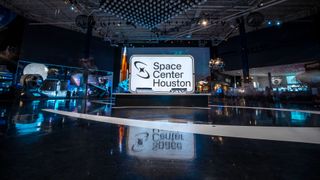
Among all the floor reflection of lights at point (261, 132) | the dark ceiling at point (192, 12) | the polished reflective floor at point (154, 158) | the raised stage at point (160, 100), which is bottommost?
the polished reflective floor at point (154, 158)

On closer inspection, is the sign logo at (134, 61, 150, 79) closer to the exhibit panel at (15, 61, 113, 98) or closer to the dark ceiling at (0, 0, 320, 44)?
the dark ceiling at (0, 0, 320, 44)

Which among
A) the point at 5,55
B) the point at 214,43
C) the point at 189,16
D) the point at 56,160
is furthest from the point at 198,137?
the point at 214,43

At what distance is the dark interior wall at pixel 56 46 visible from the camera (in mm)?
9430

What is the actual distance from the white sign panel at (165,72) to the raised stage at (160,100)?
102cm

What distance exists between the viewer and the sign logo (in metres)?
3.26

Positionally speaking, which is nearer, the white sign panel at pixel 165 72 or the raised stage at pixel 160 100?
the white sign panel at pixel 165 72

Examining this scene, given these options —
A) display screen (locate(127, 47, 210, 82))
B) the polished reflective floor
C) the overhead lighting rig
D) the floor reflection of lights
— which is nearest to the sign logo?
the overhead lighting rig

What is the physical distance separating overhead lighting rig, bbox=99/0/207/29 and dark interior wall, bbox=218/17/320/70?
11336 mm

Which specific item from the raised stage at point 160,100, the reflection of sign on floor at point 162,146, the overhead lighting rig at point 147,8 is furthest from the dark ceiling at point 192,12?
the reflection of sign on floor at point 162,146

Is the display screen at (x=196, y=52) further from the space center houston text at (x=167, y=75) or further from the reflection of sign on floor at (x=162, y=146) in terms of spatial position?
the reflection of sign on floor at (x=162, y=146)

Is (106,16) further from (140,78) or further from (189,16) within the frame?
(140,78)

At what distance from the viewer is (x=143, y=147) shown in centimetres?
105

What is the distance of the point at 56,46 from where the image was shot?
10664 mm

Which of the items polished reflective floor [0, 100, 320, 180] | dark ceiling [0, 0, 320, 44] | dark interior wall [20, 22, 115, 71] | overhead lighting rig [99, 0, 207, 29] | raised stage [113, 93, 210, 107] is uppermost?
dark ceiling [0, 0, 320, 44]
